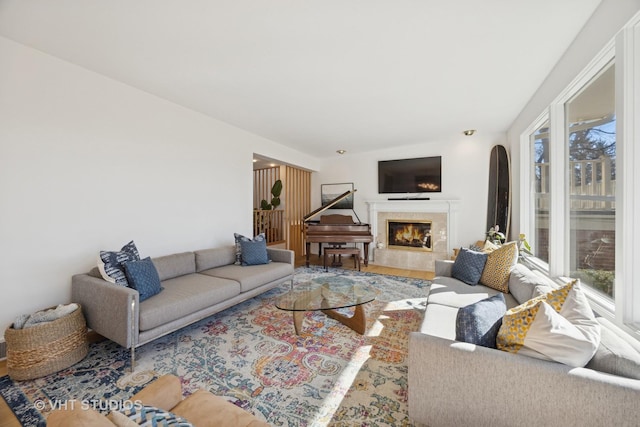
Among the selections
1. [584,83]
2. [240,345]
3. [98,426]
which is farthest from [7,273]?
[584,83]

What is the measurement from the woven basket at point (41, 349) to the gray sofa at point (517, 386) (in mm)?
2458

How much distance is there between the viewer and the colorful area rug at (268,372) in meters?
1.55

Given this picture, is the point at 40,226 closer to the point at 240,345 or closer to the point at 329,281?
the point at 240,345

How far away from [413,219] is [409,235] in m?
0.36

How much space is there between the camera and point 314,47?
82.1 inches

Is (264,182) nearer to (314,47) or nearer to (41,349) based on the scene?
(314,47)

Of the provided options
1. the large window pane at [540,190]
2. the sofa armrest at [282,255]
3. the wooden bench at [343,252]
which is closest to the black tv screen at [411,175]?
the wooden bench at [343,252]

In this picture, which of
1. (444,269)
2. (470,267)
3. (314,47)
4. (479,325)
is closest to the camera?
(479,325)

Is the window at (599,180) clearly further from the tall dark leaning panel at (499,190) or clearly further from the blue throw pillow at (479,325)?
the tall dark leaning panel at (499,190)

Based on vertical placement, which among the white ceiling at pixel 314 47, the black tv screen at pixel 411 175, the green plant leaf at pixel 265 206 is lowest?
the green plant leaf at pixel 265 206

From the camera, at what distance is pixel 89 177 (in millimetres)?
2473

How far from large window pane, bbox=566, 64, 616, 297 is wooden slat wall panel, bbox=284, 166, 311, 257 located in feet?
15.8

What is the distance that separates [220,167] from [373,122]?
2.43 m

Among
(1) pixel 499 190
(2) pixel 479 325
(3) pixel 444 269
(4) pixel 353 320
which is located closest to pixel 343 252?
(3) pixel 444 269
